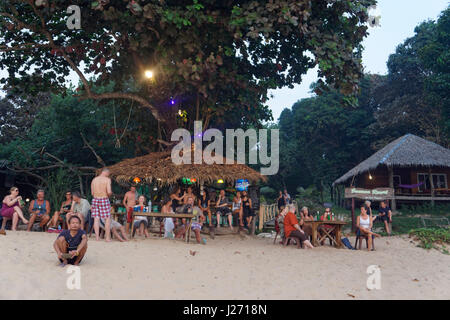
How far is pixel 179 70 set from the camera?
11.0 m

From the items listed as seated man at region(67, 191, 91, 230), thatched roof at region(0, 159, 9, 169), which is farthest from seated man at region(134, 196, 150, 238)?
thatched roof at region(0, 159, 9, 169)

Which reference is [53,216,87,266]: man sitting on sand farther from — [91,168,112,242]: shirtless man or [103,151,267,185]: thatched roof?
[103,151,267,185]: thatched roof

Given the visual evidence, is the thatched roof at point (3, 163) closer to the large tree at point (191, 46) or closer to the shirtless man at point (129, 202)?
the large tree at point (191, 46)

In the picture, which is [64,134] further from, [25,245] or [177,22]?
[25,245]

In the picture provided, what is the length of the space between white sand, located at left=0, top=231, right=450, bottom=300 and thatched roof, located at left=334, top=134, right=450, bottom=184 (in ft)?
34.0

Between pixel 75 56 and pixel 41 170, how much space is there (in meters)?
7.49

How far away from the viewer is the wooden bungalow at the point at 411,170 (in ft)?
63.3

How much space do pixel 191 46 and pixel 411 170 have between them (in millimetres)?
17693

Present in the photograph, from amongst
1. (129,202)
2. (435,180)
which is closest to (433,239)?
(129,202)

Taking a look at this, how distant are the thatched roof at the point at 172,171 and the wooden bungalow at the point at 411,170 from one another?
8861mm

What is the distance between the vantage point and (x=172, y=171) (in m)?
11.7

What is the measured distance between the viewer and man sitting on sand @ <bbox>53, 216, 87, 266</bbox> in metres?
6.01

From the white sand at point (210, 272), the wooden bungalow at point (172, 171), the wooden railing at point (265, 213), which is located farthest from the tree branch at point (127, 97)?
the wooden railing at point (265, 213)
